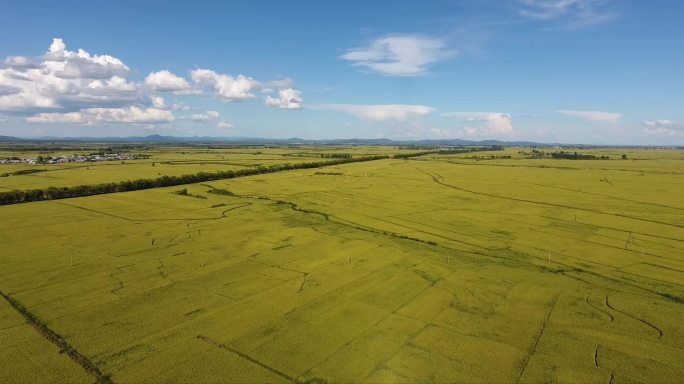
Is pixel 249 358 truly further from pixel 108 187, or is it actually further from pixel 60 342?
pixel 108 187

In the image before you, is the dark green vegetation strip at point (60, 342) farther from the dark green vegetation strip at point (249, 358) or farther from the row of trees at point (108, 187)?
the row of trees at point (108, 187)

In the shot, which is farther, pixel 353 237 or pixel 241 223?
pixel 241 223

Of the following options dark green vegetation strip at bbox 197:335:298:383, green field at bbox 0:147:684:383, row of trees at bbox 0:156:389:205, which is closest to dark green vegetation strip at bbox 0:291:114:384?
green field at bbox 0:147:684:383

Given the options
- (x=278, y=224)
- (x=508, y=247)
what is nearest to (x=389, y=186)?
(x=278, y=224)

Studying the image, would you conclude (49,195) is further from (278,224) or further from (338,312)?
(338,312)

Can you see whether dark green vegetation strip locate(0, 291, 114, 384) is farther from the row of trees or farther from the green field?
the row of trees

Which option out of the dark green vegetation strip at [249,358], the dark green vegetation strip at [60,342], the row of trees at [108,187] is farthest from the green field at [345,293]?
the row of trees at [108,187]
